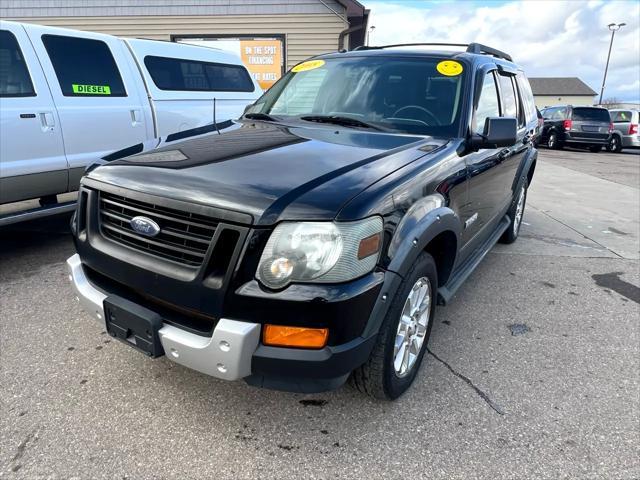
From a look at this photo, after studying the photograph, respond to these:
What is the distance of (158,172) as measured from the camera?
221 centimetres

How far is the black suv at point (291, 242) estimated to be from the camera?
1.88m

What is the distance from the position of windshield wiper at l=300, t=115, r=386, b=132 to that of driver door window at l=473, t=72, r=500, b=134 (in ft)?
2.26

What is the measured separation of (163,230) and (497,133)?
6.51 feet

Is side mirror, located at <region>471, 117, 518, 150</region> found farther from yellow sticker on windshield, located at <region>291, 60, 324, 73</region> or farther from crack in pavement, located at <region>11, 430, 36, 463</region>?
crack in pavement, located at <region>11, 430, 36, 463</region>

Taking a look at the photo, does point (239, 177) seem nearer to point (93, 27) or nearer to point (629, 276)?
point (629, 276)

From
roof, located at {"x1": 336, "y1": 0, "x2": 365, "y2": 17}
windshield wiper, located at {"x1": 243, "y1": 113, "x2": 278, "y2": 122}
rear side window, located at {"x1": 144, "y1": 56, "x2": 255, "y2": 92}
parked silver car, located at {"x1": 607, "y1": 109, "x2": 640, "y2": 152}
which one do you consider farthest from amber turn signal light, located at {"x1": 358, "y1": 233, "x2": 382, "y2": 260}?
parked silver car, located at {"x1": 607, "y1": 109, "x2": 640, "y2": 152}

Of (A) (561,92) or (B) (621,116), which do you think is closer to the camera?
(B) (621,116)

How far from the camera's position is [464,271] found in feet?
11.0

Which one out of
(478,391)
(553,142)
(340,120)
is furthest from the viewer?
(553,142)

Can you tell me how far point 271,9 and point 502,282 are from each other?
9.80 metres

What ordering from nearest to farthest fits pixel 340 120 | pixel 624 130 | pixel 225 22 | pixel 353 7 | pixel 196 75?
1. pixel 340 120
2. pixel 196 75
3. pixel 353 7
4. pixel 225 22
5. pixel 624 130

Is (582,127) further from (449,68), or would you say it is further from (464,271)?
(464,271)

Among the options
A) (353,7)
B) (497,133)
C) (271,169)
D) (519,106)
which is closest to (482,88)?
(497,133)

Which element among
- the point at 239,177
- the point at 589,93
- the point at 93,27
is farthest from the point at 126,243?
the point at 589,93
